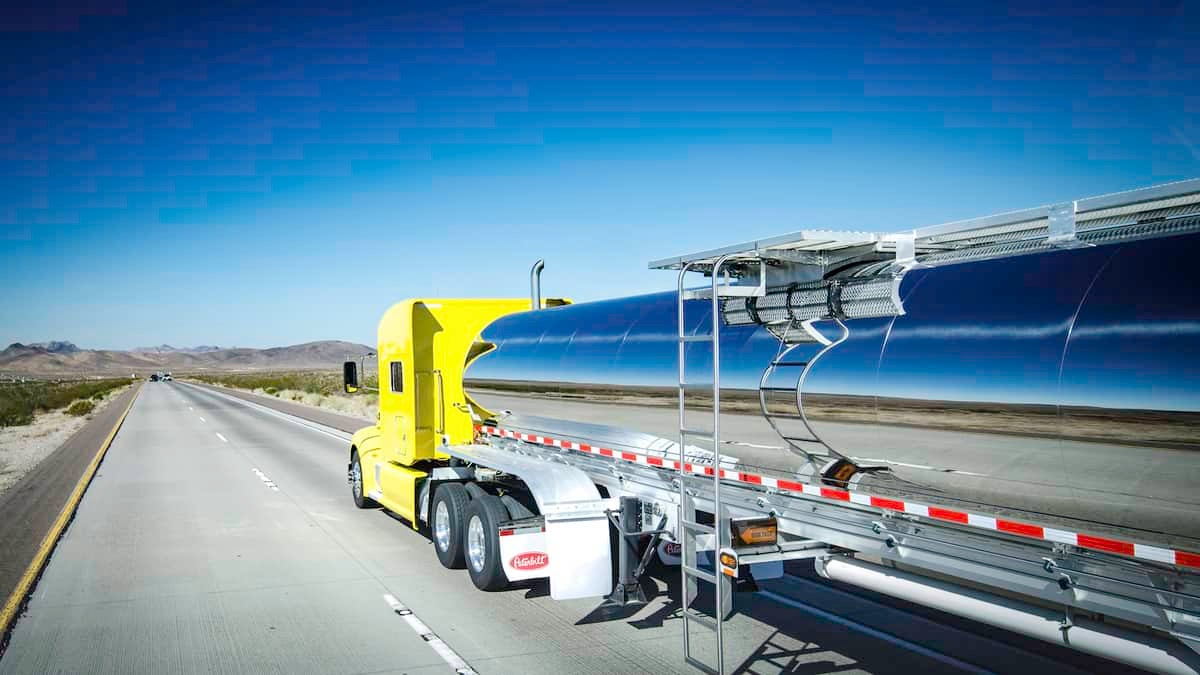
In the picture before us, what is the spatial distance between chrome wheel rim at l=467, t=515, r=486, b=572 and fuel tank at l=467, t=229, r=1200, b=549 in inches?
128

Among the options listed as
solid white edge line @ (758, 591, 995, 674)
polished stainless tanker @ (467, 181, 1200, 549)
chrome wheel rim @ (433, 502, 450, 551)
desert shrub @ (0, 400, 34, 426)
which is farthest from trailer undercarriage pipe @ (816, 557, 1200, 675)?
desert shrub @ (0, 400, 34, 426)

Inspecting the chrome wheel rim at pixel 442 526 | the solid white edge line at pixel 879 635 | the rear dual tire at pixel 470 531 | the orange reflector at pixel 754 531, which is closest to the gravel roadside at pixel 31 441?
the chrome wheel rim at pixel 442 526

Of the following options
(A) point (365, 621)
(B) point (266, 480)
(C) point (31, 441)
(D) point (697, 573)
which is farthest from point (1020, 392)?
(C) point (31, 441)

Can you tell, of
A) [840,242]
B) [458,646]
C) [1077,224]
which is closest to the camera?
[1077,224]

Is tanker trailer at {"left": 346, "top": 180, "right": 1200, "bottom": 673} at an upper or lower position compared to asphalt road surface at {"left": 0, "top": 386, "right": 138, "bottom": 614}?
upper

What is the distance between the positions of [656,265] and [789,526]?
6.90 ft

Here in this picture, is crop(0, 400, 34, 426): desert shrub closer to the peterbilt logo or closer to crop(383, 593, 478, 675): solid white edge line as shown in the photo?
crop(383, 593, 478, 675): solid white edge line

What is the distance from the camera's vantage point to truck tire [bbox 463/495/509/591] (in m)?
8.54

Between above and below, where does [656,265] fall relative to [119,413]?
above

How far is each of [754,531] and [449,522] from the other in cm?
466

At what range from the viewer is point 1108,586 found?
4238mm

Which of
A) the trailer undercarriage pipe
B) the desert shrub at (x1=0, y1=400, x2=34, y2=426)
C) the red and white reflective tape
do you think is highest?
the red and white reflective tape

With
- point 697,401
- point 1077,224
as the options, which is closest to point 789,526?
point 697,401

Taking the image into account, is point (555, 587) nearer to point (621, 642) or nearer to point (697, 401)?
point (621, 642)
